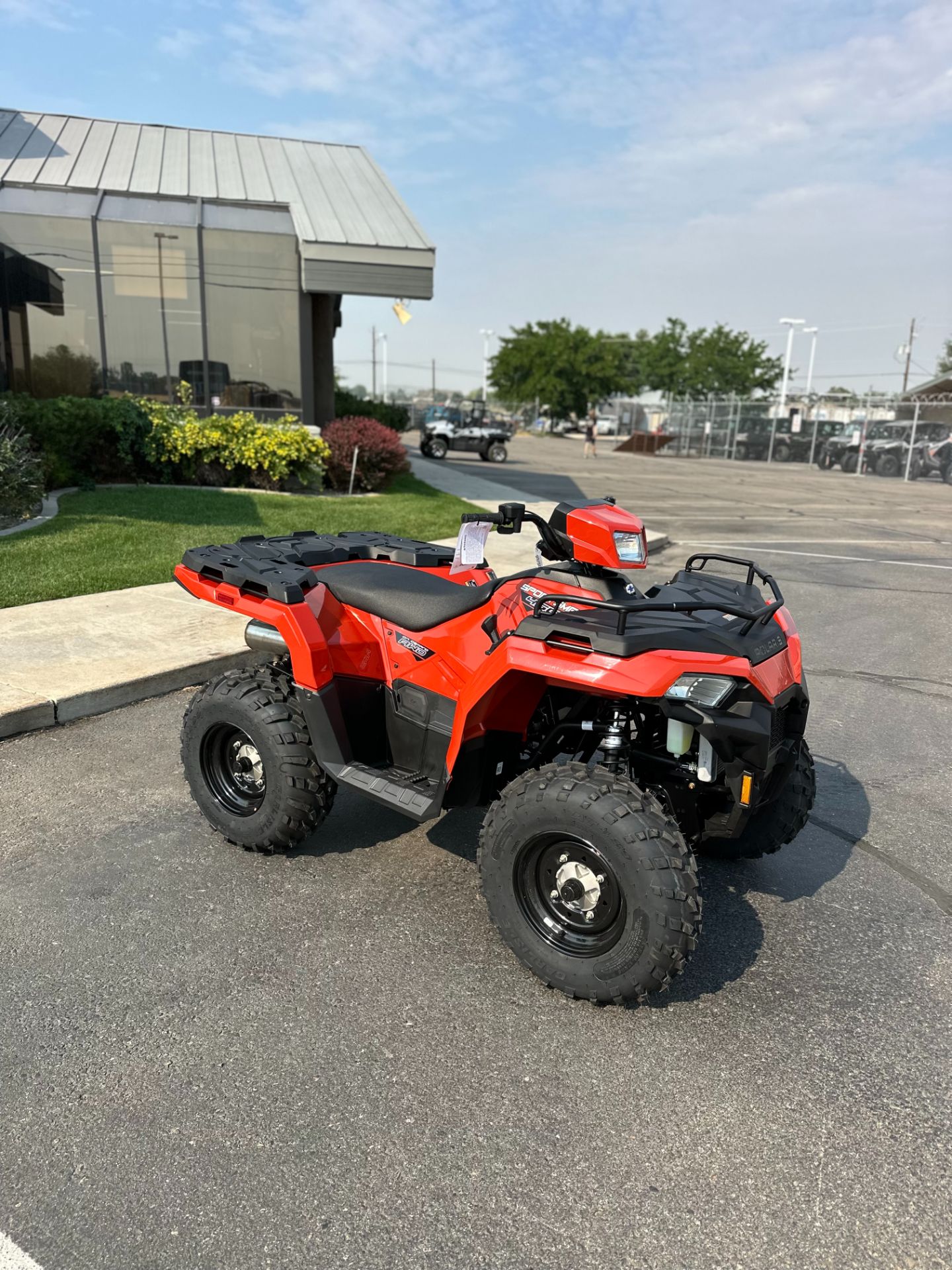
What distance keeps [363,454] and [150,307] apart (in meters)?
4.73

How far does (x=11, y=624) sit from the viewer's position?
6.11m

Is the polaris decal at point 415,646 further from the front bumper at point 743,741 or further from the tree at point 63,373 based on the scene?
the tree at point 63,373

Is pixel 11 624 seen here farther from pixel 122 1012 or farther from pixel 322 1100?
pixel 322 1100

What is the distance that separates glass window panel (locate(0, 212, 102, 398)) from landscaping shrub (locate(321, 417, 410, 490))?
4.38m

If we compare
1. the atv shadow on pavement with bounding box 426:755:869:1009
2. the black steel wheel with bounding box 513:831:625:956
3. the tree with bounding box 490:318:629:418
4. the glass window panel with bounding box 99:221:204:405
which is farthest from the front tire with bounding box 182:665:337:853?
the tree with bounding box 490:318:629:418

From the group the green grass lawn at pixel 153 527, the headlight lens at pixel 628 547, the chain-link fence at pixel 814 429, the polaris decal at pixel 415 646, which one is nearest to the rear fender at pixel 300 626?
the polaris decal at pixel 415 646

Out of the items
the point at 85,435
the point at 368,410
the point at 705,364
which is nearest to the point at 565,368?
the point at 705,364

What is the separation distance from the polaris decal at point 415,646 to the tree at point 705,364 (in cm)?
6416

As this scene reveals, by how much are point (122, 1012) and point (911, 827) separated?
3.42 m

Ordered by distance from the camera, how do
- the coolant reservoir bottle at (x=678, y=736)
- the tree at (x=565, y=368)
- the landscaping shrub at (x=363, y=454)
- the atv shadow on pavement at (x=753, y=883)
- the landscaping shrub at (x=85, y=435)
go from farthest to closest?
the tree at (x=565, y=368), the landscaping shrub at (x=363, y=454), the landscaping shrub at (x=85, y=435), the atv shadow on pavement at (x=753, y=883), the coolant reservoir bottle at (x=678, y=736)

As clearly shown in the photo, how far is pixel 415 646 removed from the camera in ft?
10.8

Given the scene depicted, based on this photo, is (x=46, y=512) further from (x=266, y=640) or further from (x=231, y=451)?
(x=266, y=640)

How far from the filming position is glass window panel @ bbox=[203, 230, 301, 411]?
15.1m

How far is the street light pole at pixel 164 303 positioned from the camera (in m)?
14.8
